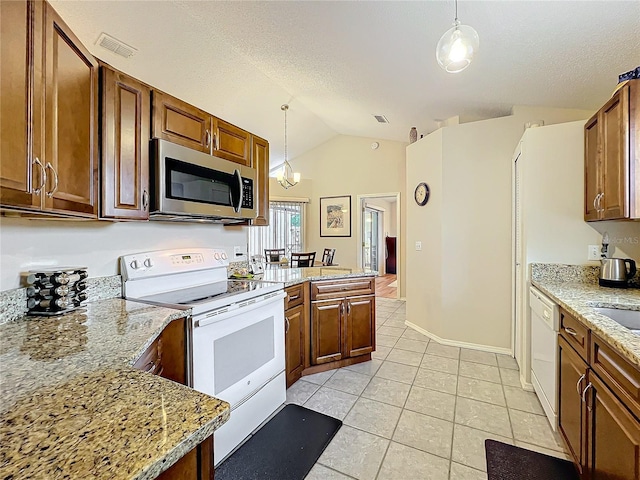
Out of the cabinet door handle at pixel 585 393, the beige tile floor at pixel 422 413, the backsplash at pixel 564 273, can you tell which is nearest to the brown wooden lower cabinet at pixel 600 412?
the cabinet door handle at pixel 585 393

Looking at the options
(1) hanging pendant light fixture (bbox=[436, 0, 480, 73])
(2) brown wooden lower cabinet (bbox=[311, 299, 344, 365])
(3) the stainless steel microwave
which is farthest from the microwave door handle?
(1) hanging pendant light fixture (bbox=[436, 0, 480, 73])

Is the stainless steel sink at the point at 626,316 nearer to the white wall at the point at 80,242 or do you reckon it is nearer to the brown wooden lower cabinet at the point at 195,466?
the brown wooden lower cabinet at the point at 195,466

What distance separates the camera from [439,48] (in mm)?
1526

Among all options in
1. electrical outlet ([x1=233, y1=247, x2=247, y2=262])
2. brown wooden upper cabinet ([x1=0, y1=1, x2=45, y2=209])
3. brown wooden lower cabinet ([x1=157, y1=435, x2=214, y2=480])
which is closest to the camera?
brown wooden lower cabinet ([x1=157, y1=435, x2=214, y2=480])

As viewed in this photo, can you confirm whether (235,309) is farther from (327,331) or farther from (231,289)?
(327,331)

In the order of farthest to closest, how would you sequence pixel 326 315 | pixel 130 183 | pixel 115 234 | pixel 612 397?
pixel 326 315
pixel 115 234
pixel 130 183
pixel 612 397

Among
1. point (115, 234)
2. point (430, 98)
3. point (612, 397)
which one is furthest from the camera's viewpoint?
point (430, 98)

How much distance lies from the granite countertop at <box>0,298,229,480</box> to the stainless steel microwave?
0.93 meters

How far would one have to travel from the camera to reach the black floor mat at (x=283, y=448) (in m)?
1.55

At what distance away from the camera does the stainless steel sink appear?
1.49 metres

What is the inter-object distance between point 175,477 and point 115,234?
1649mm

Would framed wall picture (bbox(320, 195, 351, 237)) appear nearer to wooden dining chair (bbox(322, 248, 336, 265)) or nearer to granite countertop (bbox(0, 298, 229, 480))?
wooden dining chair (bbox(322, 248, 336, 265))

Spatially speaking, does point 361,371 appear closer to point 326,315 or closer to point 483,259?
point 326,315

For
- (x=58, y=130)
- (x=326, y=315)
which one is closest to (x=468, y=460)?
(x=326, y=315)
